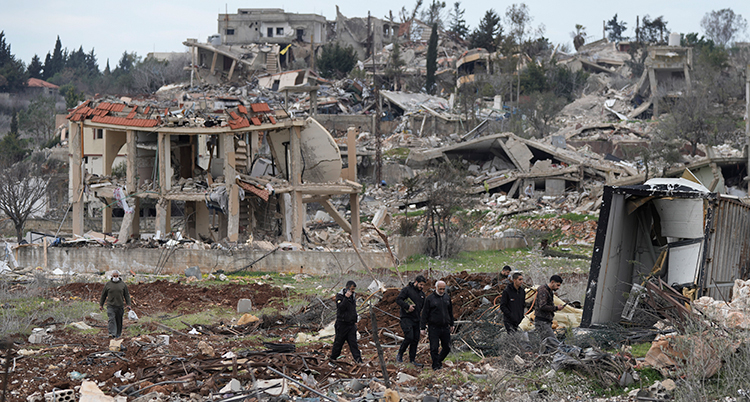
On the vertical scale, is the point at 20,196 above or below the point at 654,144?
below

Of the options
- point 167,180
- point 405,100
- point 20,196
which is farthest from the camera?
point 405,100

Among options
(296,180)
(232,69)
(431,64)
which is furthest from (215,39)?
(296,180)

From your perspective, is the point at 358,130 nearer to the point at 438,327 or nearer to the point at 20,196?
the point at 20,196

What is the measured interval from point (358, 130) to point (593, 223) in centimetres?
2452

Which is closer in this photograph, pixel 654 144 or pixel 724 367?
pixel 724 367

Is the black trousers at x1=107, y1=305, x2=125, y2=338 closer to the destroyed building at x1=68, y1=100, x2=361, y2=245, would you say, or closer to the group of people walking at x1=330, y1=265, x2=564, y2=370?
the group of people walking at x1=330, y1=265, x2=564, y2=370

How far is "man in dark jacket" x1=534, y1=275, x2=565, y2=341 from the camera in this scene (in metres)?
10.0

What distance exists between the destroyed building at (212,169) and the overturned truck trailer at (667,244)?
15.1 meters

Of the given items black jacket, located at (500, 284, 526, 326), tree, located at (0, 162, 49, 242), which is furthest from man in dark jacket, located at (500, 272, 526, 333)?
tree, located at (0, 162, 49, 242)

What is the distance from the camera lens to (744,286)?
9828mm

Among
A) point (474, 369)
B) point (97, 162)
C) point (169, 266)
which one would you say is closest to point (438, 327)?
point (474, 369)

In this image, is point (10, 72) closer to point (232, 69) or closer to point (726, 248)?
point (232, 69)

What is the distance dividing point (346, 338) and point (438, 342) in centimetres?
125

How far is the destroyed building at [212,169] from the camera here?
977 inches
